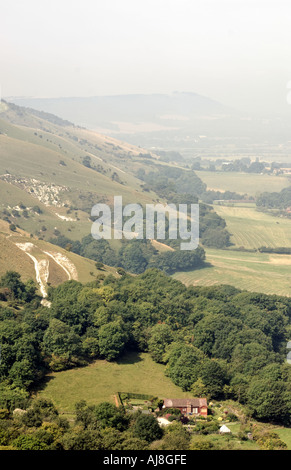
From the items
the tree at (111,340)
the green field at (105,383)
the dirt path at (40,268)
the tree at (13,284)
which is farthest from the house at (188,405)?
the dirt path at (40,268)


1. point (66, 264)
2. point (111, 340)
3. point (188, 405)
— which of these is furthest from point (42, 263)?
point (188, 405)

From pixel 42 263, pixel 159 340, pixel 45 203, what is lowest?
pixel 159 340

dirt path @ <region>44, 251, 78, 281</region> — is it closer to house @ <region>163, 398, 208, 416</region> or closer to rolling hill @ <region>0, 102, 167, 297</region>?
rolling hill @ <region>0, 102, 167, 297</region>

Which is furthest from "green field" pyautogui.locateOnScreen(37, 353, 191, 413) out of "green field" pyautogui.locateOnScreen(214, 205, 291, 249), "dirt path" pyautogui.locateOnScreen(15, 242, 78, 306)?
"green field" pyautogui.locateOnScreen(214, 205, 291, 249)

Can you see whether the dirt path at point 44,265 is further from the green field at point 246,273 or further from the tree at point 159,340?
the green field at point 246,273

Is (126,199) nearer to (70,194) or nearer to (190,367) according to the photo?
(70,194)

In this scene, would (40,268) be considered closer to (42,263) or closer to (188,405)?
(42,263)
